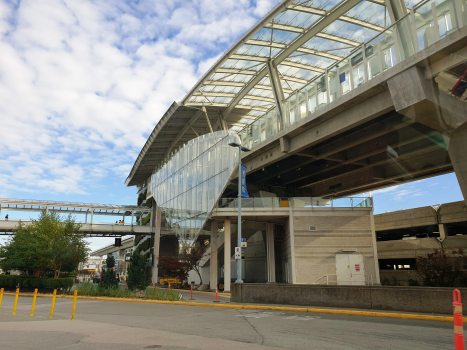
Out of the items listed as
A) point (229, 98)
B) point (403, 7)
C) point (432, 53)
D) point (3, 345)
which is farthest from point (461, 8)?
point (229, 98)

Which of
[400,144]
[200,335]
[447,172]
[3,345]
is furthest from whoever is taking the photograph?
[447,172]

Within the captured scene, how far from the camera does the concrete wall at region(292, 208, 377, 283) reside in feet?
89.7

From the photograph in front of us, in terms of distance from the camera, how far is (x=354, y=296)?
1459 centimetres

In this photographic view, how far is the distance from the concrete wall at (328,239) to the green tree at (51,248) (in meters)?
17.3

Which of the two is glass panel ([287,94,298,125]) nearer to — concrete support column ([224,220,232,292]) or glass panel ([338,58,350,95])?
glass panel ([338,58,350,95])

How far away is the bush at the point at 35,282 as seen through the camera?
25.6m

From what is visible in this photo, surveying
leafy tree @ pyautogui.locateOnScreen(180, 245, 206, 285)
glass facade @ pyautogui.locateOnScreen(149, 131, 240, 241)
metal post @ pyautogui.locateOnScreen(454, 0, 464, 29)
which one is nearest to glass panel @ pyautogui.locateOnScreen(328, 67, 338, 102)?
metal post @ pyautogui.locateOnScreen(454, 0, 464, 29)

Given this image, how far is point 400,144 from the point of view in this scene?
26453 mm

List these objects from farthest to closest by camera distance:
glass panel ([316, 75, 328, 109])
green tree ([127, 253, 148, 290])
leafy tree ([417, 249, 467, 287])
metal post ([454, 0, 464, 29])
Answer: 1. glass panel ([316, 75, 328, 109])
2. green tree ([127, 253, 148, 290])
3. leafy tree ([417, 249, 467, 287])
4. metal post ([454, 0, 464, 29])

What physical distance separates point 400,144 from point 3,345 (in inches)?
1029

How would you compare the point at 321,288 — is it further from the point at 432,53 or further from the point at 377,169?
the point at 377,169

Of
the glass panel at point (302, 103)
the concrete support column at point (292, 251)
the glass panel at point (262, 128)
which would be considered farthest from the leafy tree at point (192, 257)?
the glass panel at point (302, 103)

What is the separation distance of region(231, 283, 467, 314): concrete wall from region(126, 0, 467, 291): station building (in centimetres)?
732

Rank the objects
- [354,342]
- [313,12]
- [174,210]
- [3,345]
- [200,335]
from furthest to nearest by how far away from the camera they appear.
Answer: [174,210] < [313,12] < [200,335] < [354,342] < [3,345]
